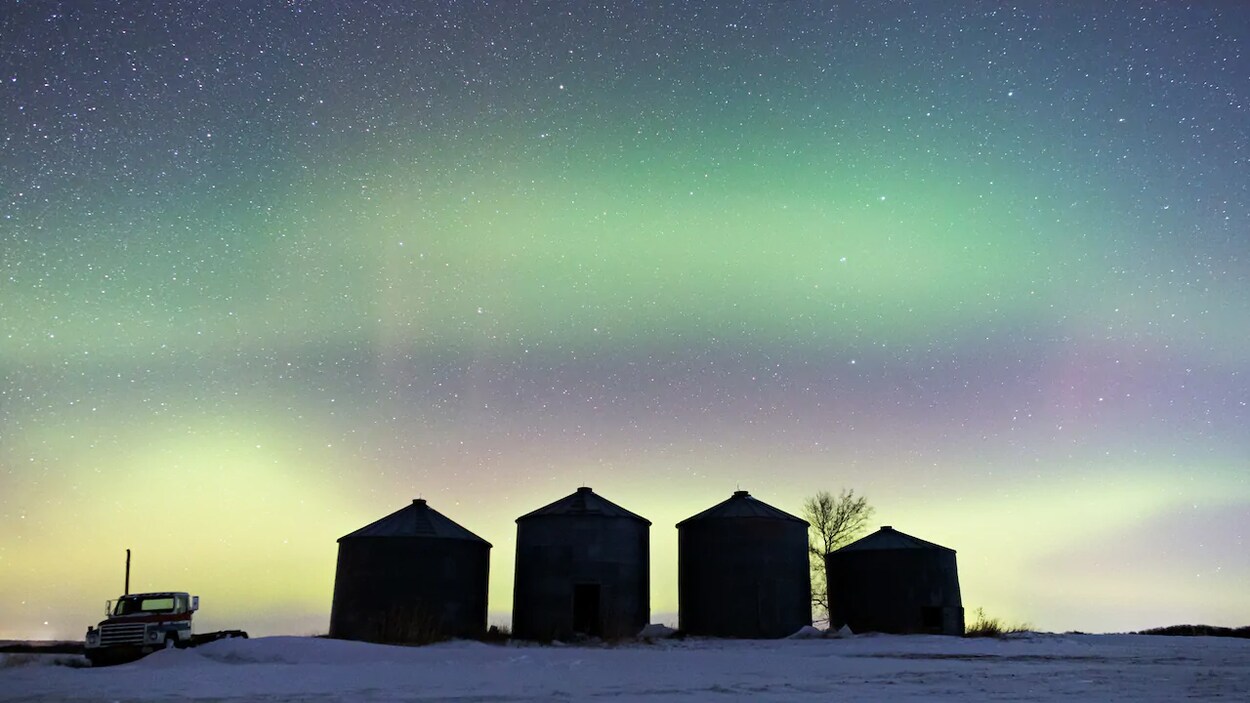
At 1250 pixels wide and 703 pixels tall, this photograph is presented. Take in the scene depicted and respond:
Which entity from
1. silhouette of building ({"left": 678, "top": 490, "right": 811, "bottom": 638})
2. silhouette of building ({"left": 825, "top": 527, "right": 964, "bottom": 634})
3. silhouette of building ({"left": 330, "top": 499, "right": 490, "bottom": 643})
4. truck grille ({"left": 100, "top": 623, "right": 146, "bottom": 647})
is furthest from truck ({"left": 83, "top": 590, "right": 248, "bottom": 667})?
silhouette of building ({"left": 825, "top": 527, "right": 964, "bottom": 634})

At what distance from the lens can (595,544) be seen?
36.1 m

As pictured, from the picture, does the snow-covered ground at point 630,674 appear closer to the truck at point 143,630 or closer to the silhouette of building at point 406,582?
the truck at point 143,630

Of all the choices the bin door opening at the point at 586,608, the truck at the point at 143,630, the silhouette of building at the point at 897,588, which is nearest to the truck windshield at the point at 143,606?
the truck at the point at 143,630

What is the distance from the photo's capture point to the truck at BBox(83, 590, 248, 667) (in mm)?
25547

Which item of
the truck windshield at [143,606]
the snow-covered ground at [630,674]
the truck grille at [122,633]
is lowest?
the snow-covered ground at [630,674]

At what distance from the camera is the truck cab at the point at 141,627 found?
25.6 meters

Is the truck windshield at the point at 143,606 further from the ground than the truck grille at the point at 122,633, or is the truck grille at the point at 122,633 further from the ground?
the truck windshield at the point at 143,606

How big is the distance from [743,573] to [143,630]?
21463mm

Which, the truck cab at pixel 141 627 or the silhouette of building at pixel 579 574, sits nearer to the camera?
the truck cab at pixel 141 627

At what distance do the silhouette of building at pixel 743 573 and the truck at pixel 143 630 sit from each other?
18000mm

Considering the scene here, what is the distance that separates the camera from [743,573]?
37.2 m

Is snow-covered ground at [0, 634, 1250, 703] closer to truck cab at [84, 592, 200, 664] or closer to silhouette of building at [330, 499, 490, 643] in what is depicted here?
truck cab at [84, 592, 200, 664]

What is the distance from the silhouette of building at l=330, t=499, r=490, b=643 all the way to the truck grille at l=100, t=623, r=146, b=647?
9366mm

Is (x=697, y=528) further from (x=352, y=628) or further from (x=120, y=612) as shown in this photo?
(x=120, y=612)
